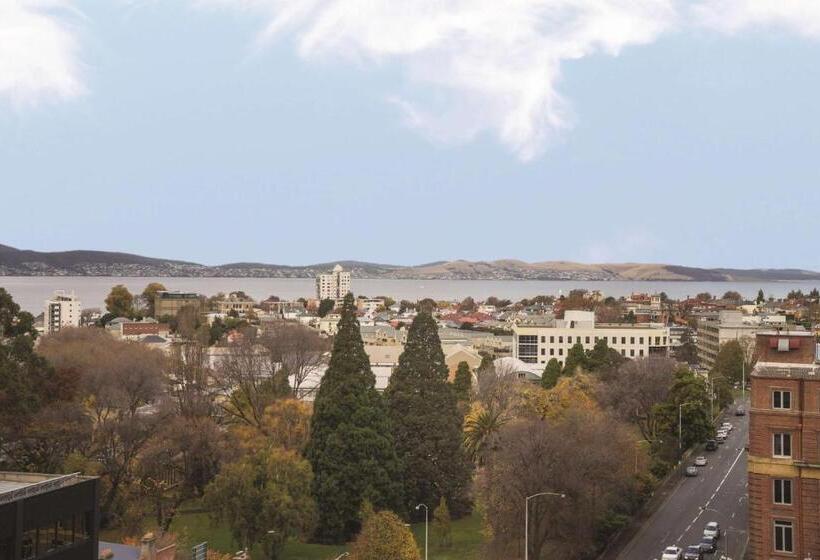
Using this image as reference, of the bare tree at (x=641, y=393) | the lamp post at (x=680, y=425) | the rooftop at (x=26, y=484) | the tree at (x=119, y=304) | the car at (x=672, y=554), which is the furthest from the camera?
the tree at (x=119, y=304)

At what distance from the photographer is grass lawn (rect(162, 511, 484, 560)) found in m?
40.5

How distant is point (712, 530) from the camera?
133 feet

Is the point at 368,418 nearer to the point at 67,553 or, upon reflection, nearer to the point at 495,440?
the point at 495,440

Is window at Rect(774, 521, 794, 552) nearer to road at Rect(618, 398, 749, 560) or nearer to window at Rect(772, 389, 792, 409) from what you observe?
window at Rect(772, 389, 792, 409)

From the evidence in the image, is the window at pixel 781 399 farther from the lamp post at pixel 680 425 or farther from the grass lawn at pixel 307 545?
the lamp post at pixel 680 425

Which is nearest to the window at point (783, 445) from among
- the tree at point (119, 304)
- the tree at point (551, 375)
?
the tree at point (551, 375)

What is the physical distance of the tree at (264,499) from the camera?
124 ft

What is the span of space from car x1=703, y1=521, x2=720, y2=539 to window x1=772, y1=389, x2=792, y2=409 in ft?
35.9

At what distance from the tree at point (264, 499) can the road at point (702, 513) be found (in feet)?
46.1

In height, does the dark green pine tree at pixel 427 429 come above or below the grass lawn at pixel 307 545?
above

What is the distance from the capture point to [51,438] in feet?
137

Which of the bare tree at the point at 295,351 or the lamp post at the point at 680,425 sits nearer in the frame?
the lamp post at the point at 680,425

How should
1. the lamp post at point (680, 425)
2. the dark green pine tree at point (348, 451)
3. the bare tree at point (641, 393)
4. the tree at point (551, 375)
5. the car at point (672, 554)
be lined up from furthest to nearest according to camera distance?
the tree at point (551, 375), the bare tree at point (641, 393), the lamp post at point (680, 425), the dark green pine tree at point (348, 451), the car at point (672, 554)

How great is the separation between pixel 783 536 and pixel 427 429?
20.6 m
